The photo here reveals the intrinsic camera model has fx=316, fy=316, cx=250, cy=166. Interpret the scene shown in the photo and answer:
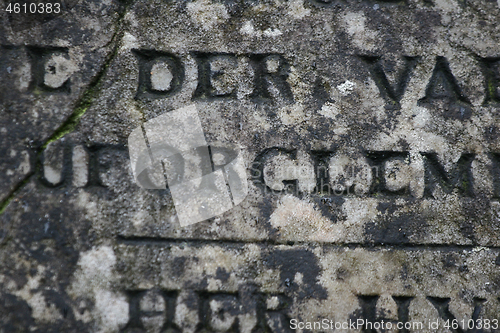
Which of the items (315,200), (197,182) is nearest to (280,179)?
(315,200)

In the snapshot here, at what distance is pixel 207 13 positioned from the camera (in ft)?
4.02

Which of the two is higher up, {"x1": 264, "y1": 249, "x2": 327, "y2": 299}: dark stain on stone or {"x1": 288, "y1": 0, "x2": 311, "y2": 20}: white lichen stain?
{"x1": 288, "y1": 0, "x2": 311, "y2": 20}: white lichen stain

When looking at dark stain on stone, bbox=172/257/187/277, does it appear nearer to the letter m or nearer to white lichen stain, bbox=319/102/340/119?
white lichen stain, bbox=319/102/340/119

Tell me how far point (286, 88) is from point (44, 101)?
896 millimetres

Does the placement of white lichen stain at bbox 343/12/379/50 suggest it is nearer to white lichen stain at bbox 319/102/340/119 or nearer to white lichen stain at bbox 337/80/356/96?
white lichen stain at bbox 337/80/356/96

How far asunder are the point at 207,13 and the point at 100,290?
1097 mm

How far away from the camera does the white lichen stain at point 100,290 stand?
1.10m

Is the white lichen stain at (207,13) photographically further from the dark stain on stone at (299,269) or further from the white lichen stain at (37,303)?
the white lichen stain at (37,303)

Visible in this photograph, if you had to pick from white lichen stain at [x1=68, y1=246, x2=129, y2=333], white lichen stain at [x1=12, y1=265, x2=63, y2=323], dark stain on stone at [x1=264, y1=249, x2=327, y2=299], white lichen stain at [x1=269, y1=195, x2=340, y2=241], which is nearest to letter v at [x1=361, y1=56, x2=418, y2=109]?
white lichen stain at [x1=269, y1=195, x2=340, y2=241]

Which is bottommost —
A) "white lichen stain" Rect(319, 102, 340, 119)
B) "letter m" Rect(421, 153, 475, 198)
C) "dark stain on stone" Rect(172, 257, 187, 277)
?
"dark stain on stone" Rect(172, 257, 187, 277)

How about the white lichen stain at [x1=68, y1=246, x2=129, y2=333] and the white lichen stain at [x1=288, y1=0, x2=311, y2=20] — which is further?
the white lichen stain at [x1=288, y1=0, x2=311, y2=20]

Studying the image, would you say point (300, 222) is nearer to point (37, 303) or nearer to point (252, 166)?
point (252, 166)

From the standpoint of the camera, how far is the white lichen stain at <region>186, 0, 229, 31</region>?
122cm

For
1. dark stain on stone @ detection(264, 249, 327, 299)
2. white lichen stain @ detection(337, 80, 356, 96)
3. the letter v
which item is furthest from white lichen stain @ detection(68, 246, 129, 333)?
the letter v
